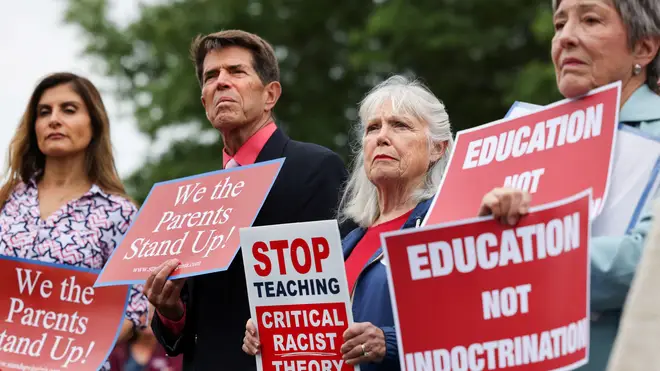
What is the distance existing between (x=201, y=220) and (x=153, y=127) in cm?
1598

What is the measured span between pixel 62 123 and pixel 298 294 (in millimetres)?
2176

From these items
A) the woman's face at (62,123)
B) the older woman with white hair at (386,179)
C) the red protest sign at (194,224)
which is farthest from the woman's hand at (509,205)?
the woman's face at (62,123)

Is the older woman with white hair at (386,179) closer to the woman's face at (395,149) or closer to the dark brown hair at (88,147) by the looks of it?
the woman's face at (395,149)

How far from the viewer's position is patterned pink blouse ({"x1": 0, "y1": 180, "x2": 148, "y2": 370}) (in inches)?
209

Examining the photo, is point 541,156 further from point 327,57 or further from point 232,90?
point 327,57

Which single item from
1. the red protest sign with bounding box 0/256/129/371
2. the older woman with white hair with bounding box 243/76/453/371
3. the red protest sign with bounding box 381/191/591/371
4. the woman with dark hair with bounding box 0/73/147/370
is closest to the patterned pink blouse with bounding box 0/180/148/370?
the woman with dark hair with bounding box 0/73/147/370

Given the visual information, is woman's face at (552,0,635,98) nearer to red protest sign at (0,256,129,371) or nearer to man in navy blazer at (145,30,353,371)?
man in navy blazer at (145,30,353,371)

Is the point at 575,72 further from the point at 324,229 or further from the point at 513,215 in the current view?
the point at 324,229

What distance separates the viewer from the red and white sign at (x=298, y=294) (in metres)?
3.87

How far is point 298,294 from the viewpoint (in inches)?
155

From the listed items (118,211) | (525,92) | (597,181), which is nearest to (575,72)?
(597,181)

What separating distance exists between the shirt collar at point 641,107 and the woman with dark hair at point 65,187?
2.66 meters

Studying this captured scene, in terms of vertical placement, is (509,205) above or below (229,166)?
below

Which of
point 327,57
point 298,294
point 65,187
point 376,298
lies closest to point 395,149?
point 376,298
